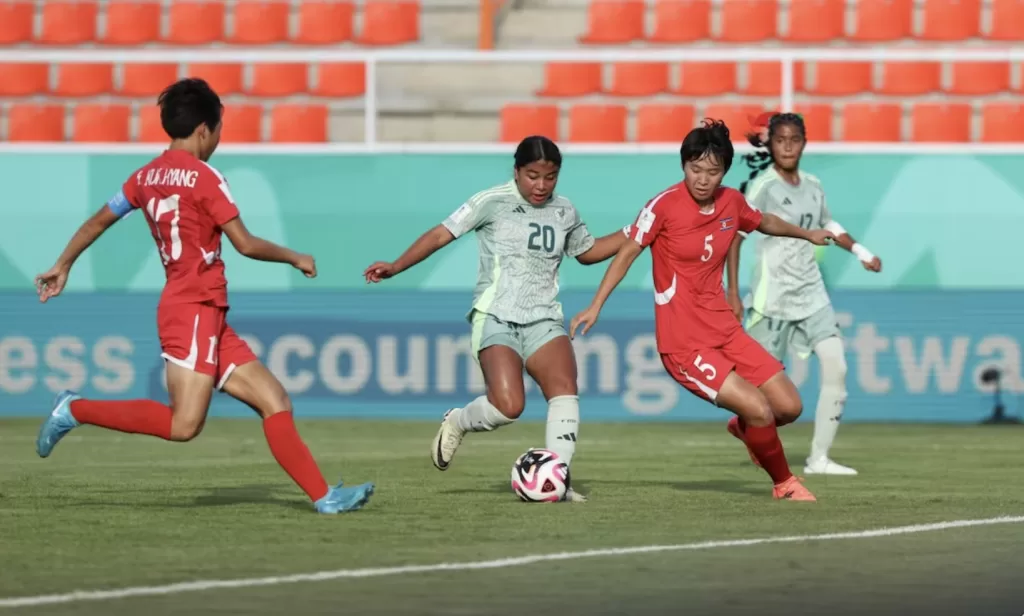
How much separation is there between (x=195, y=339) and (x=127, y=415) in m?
0.60

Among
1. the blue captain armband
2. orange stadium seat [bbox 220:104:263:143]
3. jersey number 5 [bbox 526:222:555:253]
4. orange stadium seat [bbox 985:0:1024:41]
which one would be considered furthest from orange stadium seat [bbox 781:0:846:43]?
the blue captain armband

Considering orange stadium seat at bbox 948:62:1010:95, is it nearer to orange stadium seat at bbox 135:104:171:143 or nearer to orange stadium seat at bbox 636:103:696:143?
orange stadium seat at bbox 636:103:696:143

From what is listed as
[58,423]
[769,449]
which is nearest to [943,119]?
[769,449]

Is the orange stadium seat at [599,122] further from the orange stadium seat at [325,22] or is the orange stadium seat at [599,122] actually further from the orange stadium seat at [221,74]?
the orange stadium seat at [221,74]

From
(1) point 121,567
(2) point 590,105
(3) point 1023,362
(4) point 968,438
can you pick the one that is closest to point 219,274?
(1) point 121,567

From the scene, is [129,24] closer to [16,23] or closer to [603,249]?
[16,23]

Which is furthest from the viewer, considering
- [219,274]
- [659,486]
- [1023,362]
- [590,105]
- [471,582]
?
[590,105]

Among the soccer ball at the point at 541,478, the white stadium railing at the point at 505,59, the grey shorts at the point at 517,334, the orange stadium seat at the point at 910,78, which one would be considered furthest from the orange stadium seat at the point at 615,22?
the soccer ball at the point at 541,478

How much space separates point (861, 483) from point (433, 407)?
20.2ft

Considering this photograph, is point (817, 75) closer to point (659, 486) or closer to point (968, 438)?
point (968, 438)

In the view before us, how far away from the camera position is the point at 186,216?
29.3ft

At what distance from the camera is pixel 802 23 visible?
20891 mm

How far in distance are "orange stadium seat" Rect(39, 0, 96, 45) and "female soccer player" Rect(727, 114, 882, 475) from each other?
1103 centimetres

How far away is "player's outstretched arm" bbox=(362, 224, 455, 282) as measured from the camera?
967 cm
